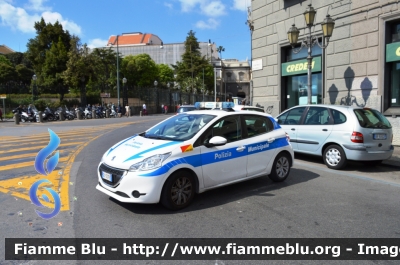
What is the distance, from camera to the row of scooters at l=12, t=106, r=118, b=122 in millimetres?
28562

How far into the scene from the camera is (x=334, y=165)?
8523mm

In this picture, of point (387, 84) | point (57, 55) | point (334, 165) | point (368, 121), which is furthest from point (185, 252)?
point (57, 55)

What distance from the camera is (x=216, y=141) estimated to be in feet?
17.7

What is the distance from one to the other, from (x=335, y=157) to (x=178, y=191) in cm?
516

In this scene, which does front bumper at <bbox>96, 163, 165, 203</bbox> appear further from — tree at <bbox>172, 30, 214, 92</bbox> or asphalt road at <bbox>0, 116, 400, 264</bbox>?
tree at <bbox>172, 30, 214, 92</bbox>

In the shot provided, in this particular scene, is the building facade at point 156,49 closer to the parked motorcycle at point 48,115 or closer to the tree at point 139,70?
the tree at point 139,70

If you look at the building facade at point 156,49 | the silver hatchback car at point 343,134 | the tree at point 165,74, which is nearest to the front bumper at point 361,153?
the silver hatchback car at point 343,134

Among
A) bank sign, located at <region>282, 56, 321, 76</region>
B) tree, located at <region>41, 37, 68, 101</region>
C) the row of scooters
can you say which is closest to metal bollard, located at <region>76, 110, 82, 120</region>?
the row of scooters

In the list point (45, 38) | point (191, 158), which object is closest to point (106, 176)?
point (191, 158)

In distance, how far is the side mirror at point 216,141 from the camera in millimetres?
5414

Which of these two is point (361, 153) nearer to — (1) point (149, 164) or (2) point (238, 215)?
(2) point (238, 215)

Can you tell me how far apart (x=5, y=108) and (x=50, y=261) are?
128ft

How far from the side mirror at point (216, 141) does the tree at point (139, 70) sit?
7103 cm

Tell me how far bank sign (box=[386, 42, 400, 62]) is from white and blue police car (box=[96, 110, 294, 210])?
26.8ft
